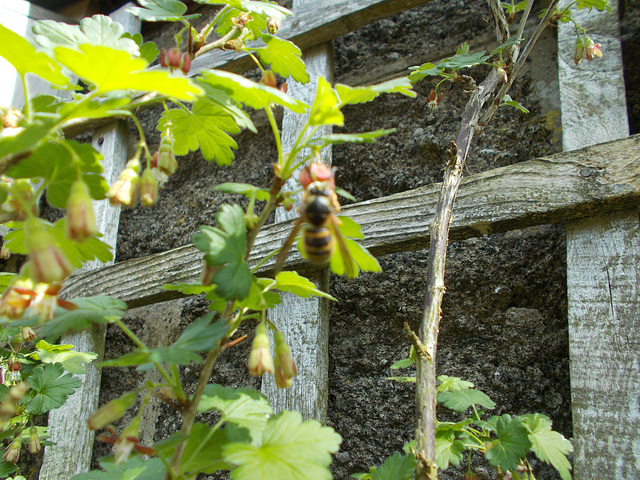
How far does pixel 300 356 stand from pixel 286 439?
870 millimetres

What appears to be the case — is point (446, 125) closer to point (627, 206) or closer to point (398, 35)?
point (398, 35)

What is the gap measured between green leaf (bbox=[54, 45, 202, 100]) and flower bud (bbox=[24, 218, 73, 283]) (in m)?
0.20

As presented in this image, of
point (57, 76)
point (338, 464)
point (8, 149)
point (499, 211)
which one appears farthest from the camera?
point (338, 464)

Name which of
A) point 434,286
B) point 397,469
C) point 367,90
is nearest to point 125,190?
point 367,90

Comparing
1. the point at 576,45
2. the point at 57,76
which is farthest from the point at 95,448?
the point at 576,45

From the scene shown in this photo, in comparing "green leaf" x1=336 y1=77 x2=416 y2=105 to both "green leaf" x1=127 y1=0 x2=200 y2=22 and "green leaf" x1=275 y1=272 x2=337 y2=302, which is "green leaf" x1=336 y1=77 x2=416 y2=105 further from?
"green leaf" x1=127 y1=0 x2=200 y2=22

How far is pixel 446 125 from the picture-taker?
5.93 feet

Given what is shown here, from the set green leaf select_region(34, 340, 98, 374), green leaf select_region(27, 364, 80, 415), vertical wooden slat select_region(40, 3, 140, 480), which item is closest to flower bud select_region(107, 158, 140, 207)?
green leaf select_region(27, 364, 80, 415)

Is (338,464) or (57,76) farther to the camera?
(338,464)

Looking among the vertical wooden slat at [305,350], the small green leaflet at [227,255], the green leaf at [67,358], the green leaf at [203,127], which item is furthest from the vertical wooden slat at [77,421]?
the small green leaflet at [227,255]

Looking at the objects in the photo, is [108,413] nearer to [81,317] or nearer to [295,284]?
[81,317]

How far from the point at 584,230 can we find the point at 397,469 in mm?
840

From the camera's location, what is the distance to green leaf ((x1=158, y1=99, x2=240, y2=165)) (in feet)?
3.17

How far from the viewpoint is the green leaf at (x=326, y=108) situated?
0.66m
